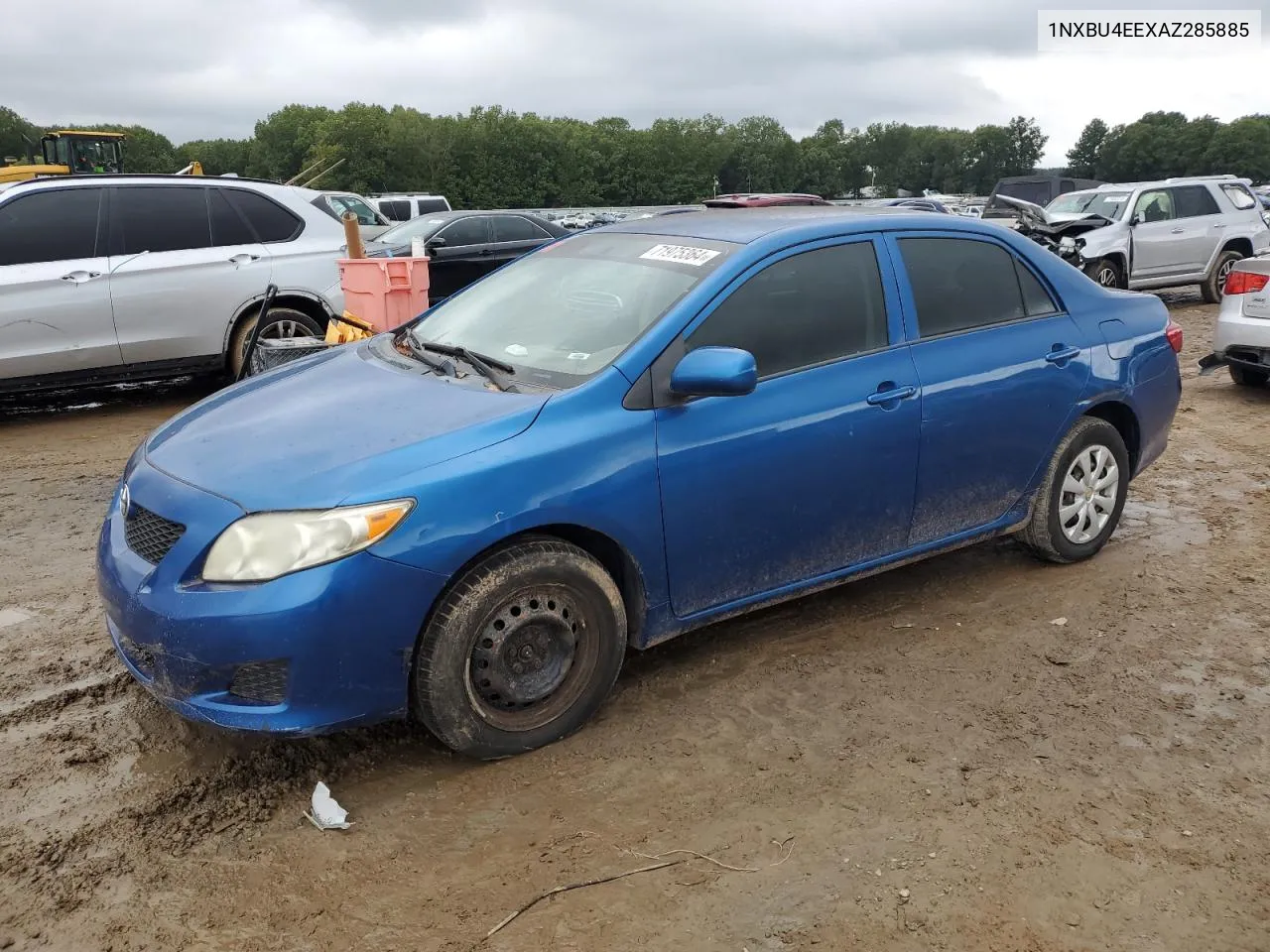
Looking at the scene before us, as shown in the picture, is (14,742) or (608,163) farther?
(608,163)

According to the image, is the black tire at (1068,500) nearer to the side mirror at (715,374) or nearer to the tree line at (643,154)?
the side mirror at (715,374)

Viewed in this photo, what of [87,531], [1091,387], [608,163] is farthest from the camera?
[608,163]

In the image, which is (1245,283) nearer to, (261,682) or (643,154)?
(261,682)

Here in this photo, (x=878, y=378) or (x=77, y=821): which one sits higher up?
(x=878, y=378)

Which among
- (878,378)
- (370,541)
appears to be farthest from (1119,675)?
(370,541)

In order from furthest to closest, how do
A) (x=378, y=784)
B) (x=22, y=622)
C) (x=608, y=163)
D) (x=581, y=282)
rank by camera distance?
(x=608, y=163) → (x=22, y=622) → (x=581, y=282) → (x=378, y=784)

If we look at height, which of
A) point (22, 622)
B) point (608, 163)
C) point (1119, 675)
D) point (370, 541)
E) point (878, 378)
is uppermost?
point (608, 163)

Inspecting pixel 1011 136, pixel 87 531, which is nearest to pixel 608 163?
pixel 1011 136

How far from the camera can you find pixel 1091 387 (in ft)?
15.5

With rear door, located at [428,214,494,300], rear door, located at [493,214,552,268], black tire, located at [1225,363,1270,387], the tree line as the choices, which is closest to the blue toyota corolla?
black tire, located at [1225,363,1270,387]

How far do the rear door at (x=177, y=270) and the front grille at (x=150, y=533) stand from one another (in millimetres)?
5375

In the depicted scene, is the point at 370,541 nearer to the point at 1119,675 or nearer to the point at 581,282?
the point at 581,282

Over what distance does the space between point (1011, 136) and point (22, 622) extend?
12903 cm

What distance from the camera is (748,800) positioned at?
123 inches
